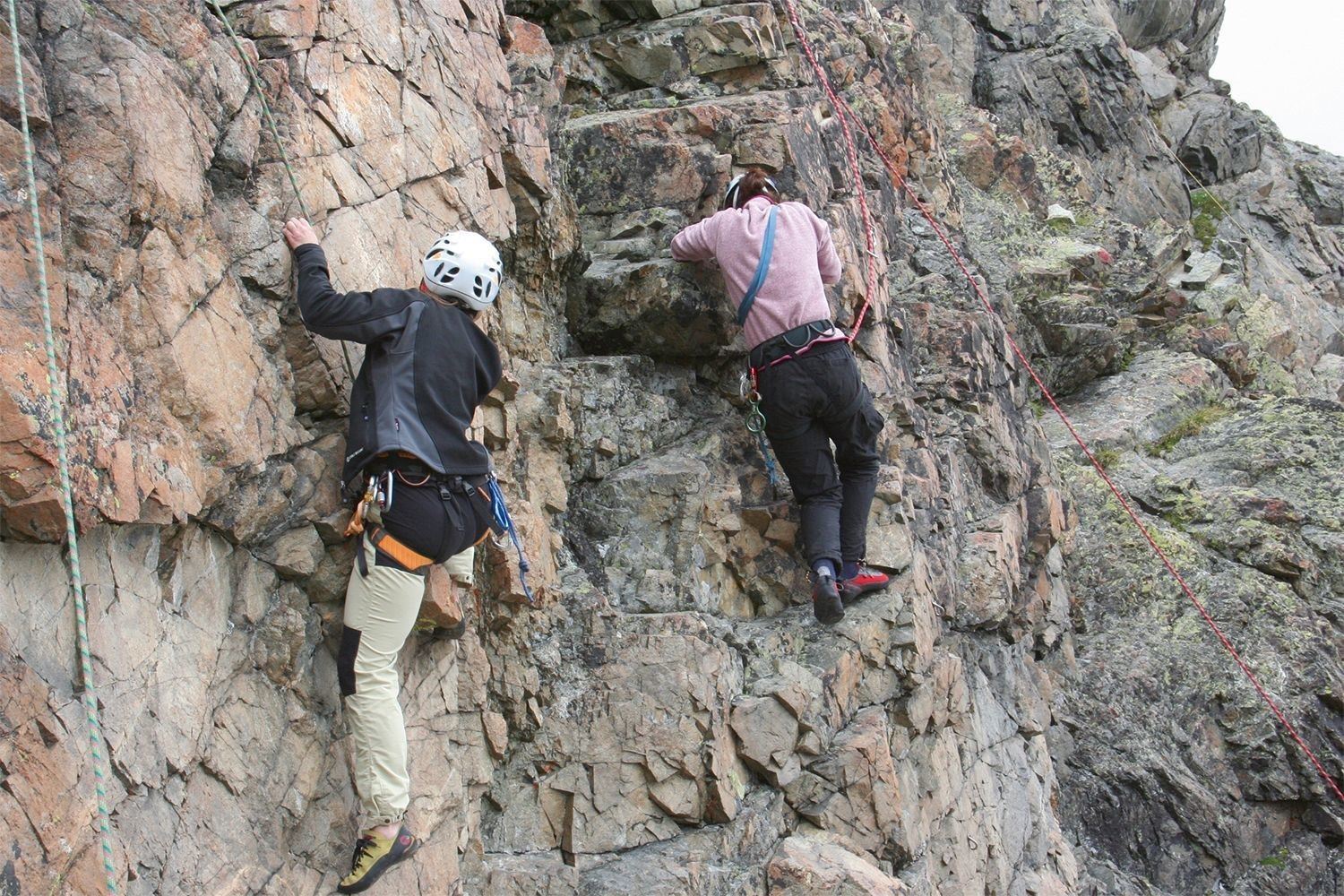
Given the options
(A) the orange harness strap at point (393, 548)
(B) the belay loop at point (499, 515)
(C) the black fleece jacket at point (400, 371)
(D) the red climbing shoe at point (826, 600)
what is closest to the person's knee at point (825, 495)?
(D) the red climbing shoe at point (826, 600)

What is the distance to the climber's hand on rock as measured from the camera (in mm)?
6055

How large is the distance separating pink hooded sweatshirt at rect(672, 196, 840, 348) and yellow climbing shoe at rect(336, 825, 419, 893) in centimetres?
422

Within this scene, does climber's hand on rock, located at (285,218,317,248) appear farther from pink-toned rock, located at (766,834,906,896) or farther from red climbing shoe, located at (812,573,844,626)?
pink-toned rock, located at (766,834,906,896)

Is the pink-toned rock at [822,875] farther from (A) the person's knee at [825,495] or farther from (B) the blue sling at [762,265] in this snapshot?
(B) the blue sling at [762,265]

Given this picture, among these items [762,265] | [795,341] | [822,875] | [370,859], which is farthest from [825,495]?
[370,859]

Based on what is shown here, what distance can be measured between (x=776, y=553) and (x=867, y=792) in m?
1.84

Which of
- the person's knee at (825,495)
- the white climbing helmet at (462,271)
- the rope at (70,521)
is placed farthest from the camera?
the person's knee at (825,495)

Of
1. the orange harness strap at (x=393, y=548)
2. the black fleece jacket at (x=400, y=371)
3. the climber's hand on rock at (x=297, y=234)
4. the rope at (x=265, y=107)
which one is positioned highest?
the rope at (x=265, y=107)

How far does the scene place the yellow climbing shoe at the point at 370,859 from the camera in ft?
19.0

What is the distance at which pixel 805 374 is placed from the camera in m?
8.16

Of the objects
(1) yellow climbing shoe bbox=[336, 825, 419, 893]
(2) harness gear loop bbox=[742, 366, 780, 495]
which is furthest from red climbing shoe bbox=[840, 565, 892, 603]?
(1) yellow climbing shoe bbox=[336, 825, 419, 893]

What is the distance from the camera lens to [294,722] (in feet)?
19.2

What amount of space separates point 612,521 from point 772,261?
7.12 feet

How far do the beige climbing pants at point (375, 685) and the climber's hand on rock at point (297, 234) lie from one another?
160cm
